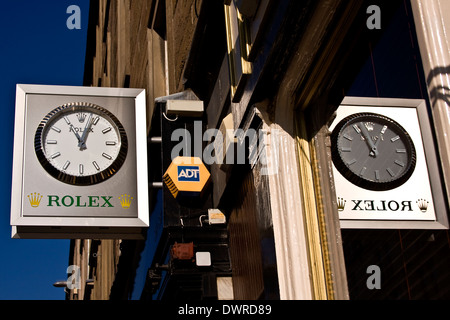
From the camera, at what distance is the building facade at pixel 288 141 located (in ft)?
13.5

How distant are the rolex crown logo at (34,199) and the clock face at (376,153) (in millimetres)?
3543

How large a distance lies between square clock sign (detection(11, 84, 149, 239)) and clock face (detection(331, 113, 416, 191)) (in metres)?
3.17

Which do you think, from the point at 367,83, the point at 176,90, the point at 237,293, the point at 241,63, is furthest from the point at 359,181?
the point at 176,90

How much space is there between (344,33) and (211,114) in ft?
10.2

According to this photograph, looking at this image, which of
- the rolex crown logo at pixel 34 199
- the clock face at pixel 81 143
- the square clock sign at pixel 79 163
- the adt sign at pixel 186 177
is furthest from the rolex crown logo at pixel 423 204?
the rolex crown logo at pixel 34 199

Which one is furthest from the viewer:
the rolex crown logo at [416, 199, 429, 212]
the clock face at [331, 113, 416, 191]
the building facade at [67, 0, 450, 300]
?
the clock face at [331, 113, 416, 191]

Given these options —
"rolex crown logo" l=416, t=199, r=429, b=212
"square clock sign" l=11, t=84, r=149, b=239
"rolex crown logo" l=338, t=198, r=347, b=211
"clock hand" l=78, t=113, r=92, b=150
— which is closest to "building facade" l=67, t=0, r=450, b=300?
"rolex crown logo" l=338, t=198, r=347, b=211

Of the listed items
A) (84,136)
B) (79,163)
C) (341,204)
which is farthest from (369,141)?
(84,136)

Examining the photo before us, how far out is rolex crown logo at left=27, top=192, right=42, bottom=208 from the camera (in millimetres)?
7566

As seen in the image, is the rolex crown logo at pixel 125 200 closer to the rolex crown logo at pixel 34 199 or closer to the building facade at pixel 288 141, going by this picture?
the building facade at pixel 288 141

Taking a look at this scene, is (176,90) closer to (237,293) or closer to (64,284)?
(237,293)

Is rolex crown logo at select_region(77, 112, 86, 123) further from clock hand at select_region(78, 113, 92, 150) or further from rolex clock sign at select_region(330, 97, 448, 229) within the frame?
rolex clock sign at select_region(330, 97, 448, 229)

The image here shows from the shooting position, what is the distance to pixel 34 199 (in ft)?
25.0

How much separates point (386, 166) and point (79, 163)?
13.3 feet
